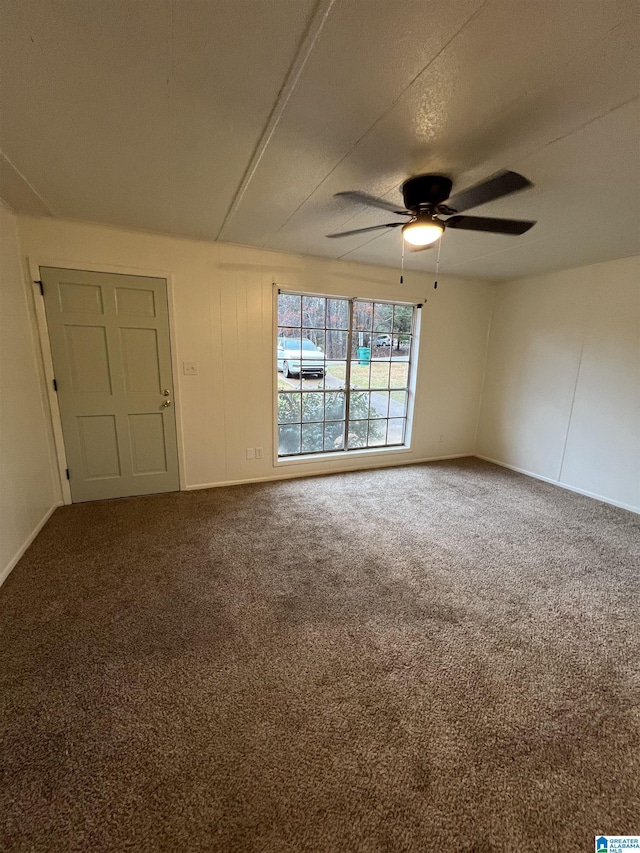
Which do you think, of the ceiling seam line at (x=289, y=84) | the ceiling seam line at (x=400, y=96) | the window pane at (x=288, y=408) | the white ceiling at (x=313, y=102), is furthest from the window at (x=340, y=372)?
the ceiling seam line at (x=289, y=84)

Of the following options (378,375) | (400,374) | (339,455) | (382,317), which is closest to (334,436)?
(339,455)

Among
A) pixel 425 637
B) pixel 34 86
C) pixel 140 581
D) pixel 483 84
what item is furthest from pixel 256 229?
pixel 425 637

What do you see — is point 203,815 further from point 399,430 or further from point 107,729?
point 399,430

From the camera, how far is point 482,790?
1.10 m

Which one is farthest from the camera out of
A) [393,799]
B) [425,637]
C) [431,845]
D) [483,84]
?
[425,637]

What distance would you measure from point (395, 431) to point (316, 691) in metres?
3.40

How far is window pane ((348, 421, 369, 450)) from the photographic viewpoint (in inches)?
166

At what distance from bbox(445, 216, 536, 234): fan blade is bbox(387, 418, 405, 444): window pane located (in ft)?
8.78

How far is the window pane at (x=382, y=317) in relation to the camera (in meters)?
4.04

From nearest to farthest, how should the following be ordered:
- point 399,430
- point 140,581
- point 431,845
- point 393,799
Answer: point 431,845 → point 393,799 → point 140,581 → point 399,430

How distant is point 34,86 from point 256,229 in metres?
1.60

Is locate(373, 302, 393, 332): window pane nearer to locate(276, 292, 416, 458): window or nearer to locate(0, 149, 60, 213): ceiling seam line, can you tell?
locate(276, 292, 416, 458): window

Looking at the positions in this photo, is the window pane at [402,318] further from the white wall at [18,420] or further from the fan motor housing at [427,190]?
the white wall at [18,420]

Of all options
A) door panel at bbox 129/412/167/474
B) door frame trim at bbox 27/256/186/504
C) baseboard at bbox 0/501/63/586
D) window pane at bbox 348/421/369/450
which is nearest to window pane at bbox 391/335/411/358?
window pane at bbox 348/421/369/450
